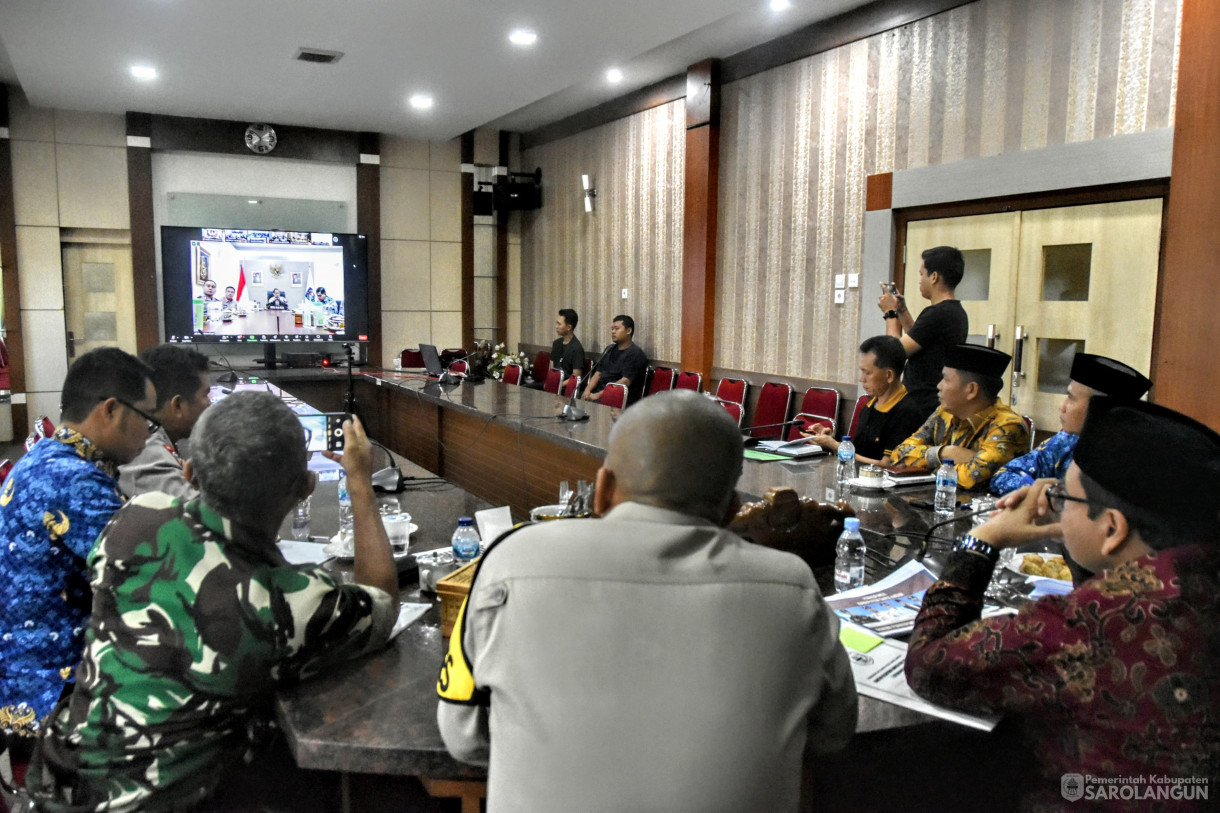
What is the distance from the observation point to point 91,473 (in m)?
1.69

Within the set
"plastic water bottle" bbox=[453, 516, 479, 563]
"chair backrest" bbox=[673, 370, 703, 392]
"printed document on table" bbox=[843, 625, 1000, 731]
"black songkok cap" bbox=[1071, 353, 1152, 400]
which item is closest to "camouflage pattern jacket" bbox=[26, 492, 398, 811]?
"plastic water bottle" bbox=[453, 516, 479, 563]

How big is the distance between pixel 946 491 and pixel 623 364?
4.84 m

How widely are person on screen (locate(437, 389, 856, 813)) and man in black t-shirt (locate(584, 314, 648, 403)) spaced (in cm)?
618

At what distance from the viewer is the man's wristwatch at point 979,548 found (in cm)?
144

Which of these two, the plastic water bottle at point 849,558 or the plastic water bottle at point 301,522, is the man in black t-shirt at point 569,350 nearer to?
the plastic water bottle at point 301,522

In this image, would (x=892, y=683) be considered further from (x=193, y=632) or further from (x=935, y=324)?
(x=935, y=324)

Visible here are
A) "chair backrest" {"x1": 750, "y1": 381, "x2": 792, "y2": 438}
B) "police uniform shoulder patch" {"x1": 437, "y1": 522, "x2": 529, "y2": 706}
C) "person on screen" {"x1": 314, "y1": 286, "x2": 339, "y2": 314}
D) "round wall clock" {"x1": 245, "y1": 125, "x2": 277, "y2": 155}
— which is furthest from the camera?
"person on screen" {"x1": 314, "y1": 286, "x2": 339, "y2": 314}

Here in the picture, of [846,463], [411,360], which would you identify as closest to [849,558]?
[846,463]

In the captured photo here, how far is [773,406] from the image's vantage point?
611cm

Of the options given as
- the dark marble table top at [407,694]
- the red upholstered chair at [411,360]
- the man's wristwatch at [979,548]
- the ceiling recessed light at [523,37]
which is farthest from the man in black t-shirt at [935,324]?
the red upholstered chair at [411,360]

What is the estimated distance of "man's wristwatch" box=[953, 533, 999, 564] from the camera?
56.6 inches

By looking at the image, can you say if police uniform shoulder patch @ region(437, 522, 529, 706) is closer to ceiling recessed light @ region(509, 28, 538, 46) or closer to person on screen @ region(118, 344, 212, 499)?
person on screen @ region(118, 344, 212, 499)

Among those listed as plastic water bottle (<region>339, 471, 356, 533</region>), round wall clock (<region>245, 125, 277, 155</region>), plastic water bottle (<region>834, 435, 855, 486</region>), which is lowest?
plastic water bottle (<region>339, 471, 356, 533</region>)

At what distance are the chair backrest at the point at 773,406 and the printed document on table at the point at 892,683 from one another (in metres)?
4.50
